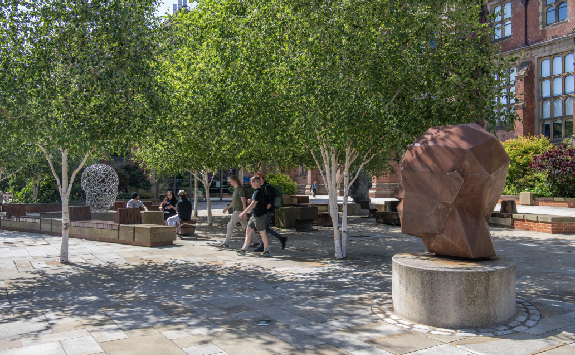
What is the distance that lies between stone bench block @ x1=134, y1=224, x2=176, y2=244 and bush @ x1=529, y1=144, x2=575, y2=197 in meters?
22.4

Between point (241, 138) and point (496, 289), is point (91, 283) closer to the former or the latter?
point (241, 138)

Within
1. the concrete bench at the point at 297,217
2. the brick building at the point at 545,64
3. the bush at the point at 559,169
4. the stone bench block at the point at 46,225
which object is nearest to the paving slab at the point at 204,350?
the concrete bench at the point at 297,217

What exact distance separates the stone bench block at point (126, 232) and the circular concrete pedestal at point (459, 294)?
889 centimetres

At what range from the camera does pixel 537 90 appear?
37062mm

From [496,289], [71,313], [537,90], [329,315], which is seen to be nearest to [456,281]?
[496,289]

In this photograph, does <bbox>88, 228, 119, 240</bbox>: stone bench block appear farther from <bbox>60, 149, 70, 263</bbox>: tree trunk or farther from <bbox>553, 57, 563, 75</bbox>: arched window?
<bbox>553, 57, 563, 75</bbox>: arched window

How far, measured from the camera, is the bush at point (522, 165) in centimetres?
2953

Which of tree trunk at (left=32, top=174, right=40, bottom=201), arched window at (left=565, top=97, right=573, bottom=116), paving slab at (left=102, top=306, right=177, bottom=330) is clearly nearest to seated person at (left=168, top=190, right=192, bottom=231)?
paving slab at (left=102, top=306, right=177, bottom=330)

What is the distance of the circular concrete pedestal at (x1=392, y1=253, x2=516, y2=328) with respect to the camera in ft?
17.7

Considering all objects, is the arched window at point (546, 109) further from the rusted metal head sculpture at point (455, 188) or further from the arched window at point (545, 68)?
the rusted metal head sculpture at point (455, 188)

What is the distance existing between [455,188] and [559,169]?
23.7 metres

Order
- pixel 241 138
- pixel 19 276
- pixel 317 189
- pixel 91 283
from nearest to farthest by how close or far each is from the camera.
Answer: pixel 91 283, pixel 19 276, pixel 241 138, pixel 317 189

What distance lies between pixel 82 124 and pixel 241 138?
10.9 ft

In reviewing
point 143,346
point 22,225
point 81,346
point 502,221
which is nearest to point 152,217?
point 22,225
